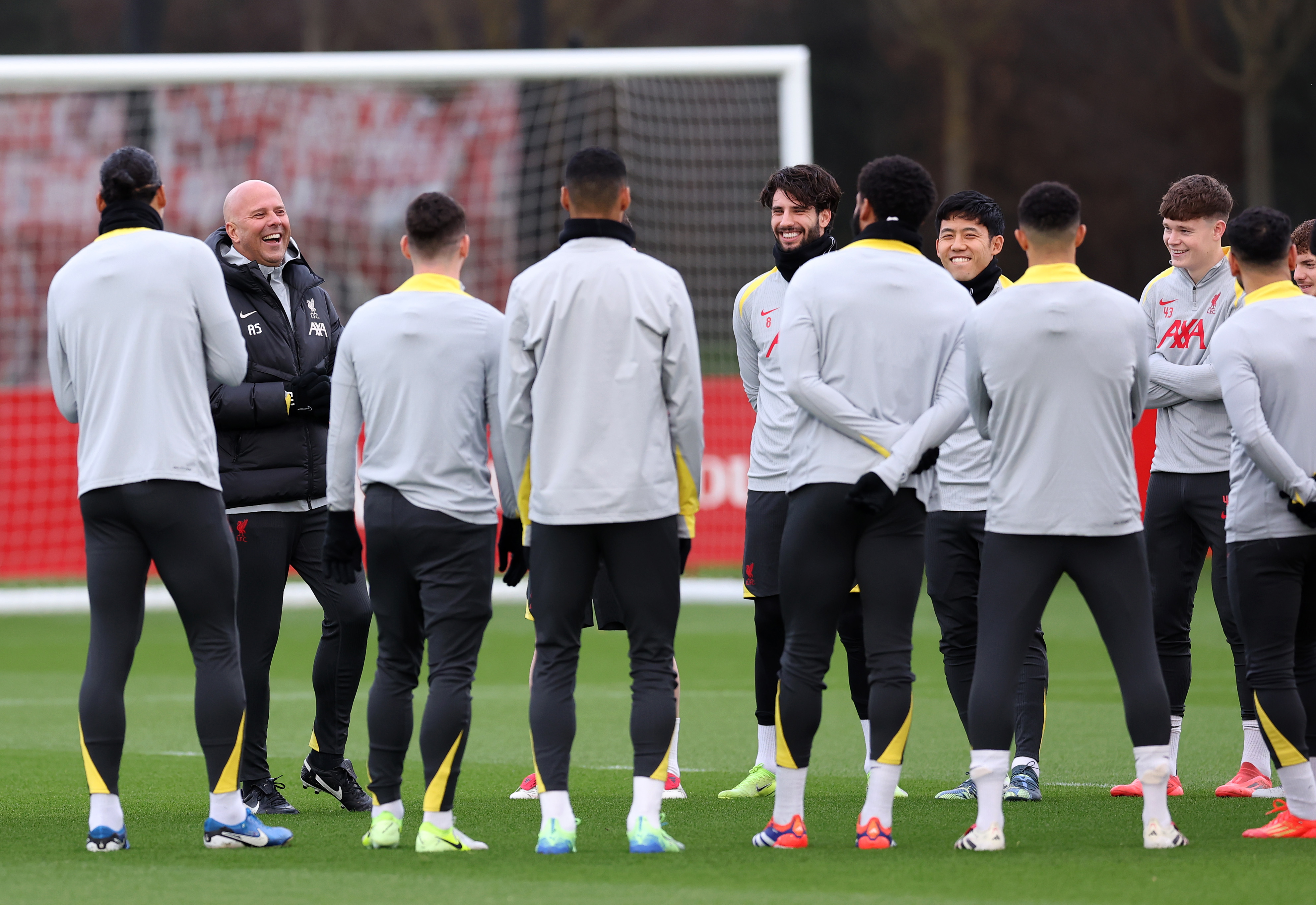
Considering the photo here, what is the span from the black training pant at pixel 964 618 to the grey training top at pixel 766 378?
592mm

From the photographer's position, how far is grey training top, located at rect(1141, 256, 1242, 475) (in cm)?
621

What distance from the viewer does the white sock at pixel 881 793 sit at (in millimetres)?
5078

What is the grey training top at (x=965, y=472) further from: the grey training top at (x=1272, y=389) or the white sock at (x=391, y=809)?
the white sock at (x=391, y=809)

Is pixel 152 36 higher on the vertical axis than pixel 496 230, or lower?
higher

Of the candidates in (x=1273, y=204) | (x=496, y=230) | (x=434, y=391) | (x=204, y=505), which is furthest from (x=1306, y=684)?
(x=1273, y=204)

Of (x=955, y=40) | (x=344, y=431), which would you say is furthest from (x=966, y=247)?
(x=955, y=40)

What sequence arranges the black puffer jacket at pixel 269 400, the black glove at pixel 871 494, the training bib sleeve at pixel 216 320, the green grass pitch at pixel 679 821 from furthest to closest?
the black puffer jacket at pixel 269 400
the training bib sleeve at pixel 216 320
the black glove at pixel 871 494
the green grass pitch at pixel 679 821

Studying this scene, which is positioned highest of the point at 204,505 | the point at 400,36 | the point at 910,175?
the point at 400,36

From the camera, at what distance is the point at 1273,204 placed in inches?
1164

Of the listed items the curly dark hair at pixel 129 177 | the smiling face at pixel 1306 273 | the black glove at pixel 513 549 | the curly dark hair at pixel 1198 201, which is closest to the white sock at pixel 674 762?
the black glove at pixel 513 549

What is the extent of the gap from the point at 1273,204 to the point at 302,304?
26306 mm

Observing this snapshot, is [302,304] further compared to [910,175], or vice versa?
[302,304]

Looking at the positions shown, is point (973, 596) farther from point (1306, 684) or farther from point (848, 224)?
point (848, 224)

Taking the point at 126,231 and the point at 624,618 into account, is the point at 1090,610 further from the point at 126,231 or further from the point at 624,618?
the point at 126,231
